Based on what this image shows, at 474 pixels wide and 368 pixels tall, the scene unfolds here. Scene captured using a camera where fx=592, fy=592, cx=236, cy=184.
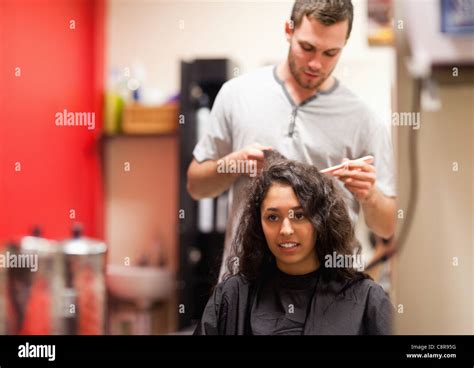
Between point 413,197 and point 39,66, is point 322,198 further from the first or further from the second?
point 39,66

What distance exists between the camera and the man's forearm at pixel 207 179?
1.22 m

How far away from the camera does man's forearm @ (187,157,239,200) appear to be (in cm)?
122

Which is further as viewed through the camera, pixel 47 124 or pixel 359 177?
pixel 47 124

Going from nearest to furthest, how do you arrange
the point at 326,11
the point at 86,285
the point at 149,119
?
the point at 326,11
the point at 86,285
the point at 149,119

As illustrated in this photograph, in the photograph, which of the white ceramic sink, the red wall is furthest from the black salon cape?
the red wall

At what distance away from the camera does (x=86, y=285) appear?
138 centimetres

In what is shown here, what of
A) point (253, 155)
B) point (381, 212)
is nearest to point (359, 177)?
point (381, 212)

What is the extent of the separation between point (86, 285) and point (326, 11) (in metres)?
0.81

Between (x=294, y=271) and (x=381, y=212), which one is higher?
(x=381, y=212)

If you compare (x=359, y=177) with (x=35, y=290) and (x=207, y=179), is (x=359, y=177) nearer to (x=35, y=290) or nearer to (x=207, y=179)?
(x=207, y=179)

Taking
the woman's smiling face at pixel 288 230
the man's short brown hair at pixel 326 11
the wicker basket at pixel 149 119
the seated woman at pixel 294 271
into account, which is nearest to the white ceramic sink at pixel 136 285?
the seated woman at pixel 294 271

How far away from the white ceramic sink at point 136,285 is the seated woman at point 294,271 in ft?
0.83

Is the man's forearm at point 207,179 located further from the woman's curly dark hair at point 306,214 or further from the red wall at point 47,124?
the red wall at point 47,124

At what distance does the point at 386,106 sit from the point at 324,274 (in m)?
0.36
